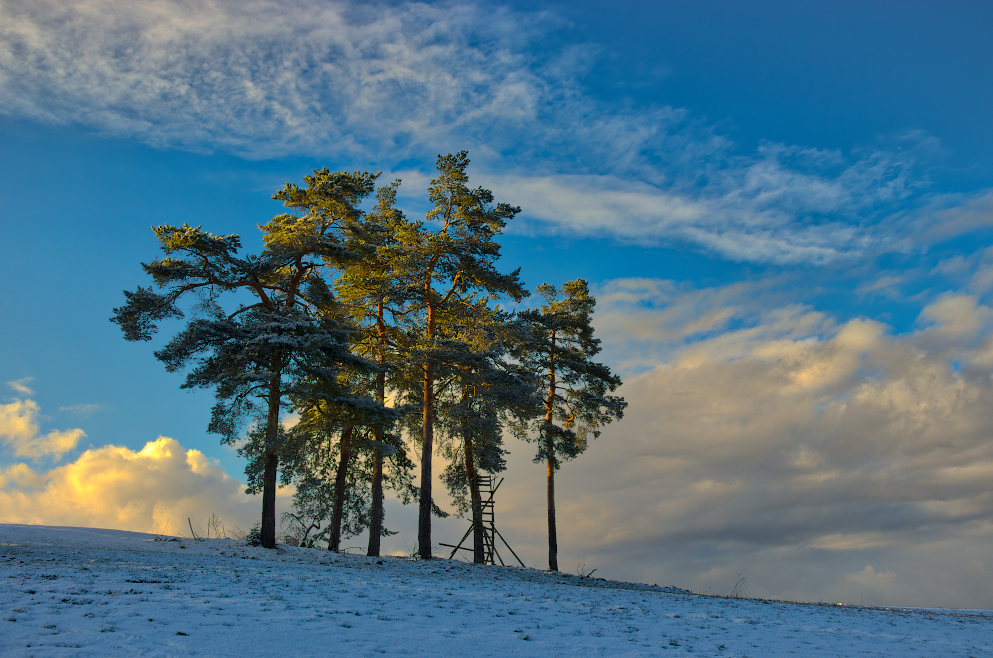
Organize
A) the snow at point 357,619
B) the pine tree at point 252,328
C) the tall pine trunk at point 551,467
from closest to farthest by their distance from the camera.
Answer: the snow at point 357,619, the pine tree at point 252,328, the tall pine trunk at point 551,467

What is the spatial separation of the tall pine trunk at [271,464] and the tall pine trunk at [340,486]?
147 inches

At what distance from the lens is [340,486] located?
26875 mm

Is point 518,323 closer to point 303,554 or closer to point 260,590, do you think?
point 303,554

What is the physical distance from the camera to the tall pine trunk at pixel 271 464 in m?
22.7

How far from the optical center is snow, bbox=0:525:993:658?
28.9ft

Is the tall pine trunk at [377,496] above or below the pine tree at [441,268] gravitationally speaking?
below

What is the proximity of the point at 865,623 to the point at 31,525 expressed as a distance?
27342 millimetres

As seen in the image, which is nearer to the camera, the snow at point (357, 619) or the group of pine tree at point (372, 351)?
the snow at point (357, 619)

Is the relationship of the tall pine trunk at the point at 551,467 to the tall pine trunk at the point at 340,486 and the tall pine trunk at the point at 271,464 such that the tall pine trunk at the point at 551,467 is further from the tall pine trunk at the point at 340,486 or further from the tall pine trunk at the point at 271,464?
the tall pine trunk at the point at 271,464

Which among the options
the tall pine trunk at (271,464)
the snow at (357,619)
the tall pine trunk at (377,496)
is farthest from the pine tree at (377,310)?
the snow at (357,619)

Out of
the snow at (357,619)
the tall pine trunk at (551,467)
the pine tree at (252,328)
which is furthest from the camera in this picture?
the tall pine trunk at (551,467)

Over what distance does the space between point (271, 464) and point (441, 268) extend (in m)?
11.1

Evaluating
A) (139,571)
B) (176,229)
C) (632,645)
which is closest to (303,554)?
(139,571)

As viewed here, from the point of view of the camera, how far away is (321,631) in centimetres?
968
